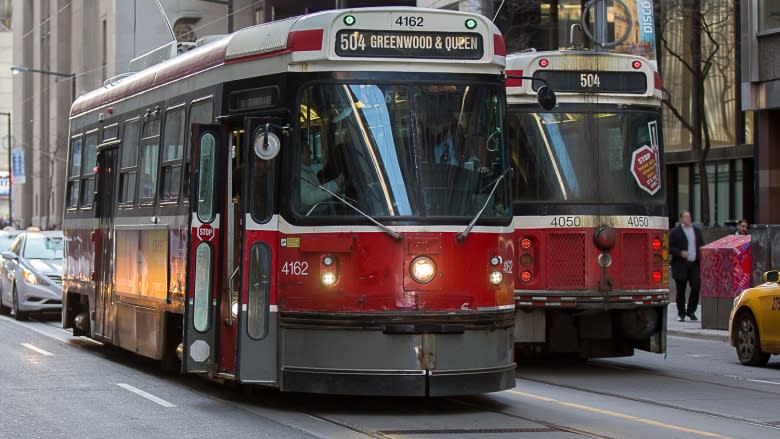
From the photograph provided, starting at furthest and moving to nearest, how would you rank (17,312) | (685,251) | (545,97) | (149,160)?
(17,312)
(685,251)
(149,160)
(545,97)

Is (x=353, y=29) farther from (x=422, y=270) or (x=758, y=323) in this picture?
(x=758, y=323)

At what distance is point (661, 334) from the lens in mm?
15633

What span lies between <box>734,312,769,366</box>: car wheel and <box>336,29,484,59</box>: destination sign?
7277 millimetres

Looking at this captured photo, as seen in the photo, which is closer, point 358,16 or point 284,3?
point 358,16

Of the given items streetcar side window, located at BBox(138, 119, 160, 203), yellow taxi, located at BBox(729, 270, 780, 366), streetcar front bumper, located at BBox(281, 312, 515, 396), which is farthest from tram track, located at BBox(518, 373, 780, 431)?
streetcar side window, located at BBox(138, 119, 160, 203)

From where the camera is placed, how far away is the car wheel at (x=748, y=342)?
17062 millimetres

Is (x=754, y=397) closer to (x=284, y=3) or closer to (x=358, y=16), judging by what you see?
(x=358, y=16)

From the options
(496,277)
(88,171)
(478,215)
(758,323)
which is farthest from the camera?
(88,171)

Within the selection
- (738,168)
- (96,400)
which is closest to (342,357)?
(96,400)

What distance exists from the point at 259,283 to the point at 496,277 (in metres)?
1.95

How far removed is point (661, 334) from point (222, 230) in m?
5.74

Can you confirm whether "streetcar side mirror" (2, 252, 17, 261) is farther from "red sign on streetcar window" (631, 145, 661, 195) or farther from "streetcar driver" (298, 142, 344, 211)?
"streetcar driver" (298, 142, 344, 211)

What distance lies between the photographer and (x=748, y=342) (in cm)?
1731

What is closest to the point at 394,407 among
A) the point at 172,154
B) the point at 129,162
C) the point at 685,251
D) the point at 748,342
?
the point at 172,154
